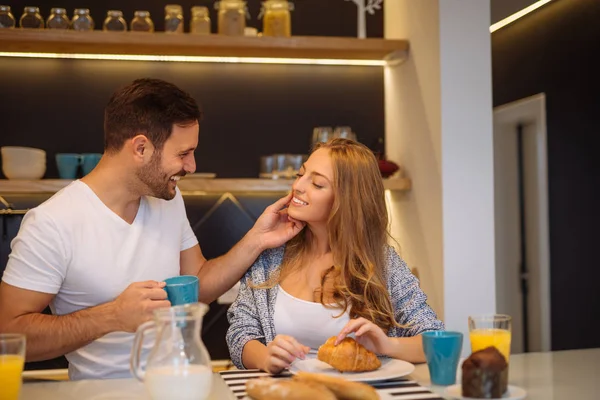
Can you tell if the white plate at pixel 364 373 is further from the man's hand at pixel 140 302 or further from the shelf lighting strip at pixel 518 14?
the shelf lighting strip at pixel 518 14

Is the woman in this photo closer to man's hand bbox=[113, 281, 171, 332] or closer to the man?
the man

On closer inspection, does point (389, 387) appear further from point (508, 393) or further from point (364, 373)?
point (508, 393)

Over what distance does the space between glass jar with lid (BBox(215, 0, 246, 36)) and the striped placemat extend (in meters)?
2.12

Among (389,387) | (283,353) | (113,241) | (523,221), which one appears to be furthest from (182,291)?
(523,221)

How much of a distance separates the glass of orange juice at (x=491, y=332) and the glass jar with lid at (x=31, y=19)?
2.60m

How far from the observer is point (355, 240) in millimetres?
2434

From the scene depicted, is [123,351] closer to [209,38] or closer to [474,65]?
[209,38]

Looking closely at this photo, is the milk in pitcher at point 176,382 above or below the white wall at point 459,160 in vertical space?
below

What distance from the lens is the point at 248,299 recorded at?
2379 mm

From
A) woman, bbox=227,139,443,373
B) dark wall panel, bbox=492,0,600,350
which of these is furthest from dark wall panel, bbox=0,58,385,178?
woman, bbox=227,139,443,373

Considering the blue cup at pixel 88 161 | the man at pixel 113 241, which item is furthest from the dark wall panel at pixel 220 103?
the man at pixel 113 241

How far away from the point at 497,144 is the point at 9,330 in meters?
3.79

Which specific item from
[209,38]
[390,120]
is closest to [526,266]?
[390,120]

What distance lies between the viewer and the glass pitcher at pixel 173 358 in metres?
1.40
